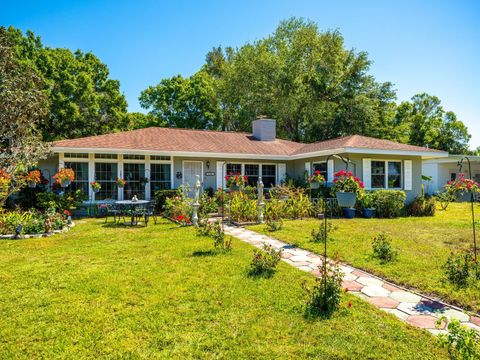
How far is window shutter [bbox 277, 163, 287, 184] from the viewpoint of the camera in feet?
55.6

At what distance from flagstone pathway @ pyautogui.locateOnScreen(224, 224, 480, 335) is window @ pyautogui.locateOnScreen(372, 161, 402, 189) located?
9608 millimetres

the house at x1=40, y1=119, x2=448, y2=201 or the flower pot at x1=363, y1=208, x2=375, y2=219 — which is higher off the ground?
the house at x1=40, y1=119, x2=448, y2=201

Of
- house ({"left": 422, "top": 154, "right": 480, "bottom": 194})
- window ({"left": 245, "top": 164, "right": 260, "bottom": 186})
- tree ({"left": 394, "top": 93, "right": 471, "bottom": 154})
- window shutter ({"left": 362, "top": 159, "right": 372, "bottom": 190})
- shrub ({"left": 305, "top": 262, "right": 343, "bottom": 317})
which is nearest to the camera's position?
shrub ({"left": 305, "top": 262, "right": 343, "bottom": 317})

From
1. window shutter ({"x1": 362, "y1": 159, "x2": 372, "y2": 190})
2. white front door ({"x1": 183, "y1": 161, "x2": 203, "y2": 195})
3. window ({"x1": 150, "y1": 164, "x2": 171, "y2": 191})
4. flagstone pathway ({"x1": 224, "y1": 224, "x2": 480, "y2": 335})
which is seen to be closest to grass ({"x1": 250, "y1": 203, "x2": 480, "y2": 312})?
flagstone pathway ({"x1": 224, "y1": 224, "x2": 480, "y2": 335})

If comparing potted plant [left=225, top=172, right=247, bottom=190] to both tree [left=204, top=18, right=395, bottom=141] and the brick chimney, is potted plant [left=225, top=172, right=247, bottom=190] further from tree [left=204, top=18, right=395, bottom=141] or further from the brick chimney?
tree [left=204, top=18, right=395, bottom=141]

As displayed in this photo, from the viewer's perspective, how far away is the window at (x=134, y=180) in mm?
13867

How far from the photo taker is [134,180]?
45.9 ft

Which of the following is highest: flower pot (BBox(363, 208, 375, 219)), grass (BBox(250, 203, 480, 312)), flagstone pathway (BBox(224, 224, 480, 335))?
flower pot (BBox(363, 208, 375, 219))

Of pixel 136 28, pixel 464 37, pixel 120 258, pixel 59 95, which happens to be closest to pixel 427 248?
pixel 120 258

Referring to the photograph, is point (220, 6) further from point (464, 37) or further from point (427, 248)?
point (427, 248)

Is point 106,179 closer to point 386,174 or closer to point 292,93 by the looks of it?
point 386,174

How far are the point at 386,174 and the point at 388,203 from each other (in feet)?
7.77

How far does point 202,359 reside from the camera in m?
2.92

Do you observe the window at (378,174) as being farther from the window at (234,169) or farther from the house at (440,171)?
the house at (440,171)
